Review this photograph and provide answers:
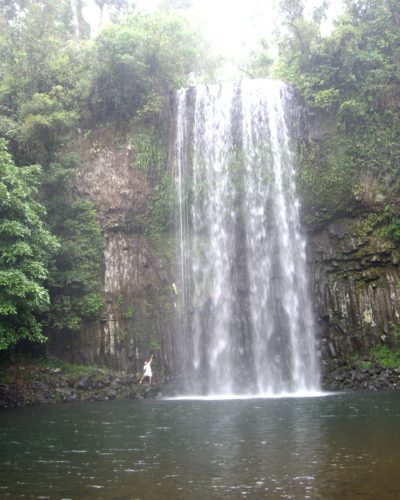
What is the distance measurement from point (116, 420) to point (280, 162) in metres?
14.9

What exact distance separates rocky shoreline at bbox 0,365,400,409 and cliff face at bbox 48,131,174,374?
4.21 feet

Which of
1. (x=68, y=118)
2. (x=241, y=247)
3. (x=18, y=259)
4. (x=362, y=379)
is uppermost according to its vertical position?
(x=68, y=118)

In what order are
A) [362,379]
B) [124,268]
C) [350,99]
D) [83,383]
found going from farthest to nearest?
[350,99] → [124,268] → [362,379] → [83,383]

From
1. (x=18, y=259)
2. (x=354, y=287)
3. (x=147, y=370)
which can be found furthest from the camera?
(x=354, y=287)

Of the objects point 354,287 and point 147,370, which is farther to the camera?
point 354,287

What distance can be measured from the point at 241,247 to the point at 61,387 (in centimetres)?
920

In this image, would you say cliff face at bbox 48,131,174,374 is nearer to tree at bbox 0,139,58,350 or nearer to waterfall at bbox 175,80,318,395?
waterfall at bbox 175,80,318,395

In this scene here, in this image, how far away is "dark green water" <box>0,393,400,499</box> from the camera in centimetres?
632

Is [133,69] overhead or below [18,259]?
overhead

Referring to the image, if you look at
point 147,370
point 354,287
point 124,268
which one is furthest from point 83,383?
point 354,287

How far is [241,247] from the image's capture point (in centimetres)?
2262

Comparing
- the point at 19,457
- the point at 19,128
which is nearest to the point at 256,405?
the point at 19,457

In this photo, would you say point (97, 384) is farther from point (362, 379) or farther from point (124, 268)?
point (362, 379)

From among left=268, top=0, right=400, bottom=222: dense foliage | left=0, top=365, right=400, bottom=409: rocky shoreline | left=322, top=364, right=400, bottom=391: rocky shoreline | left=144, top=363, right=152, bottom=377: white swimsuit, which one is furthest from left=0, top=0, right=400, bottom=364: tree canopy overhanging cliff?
left=322, top=364, right=400, bottom=391: rocky shoreline
